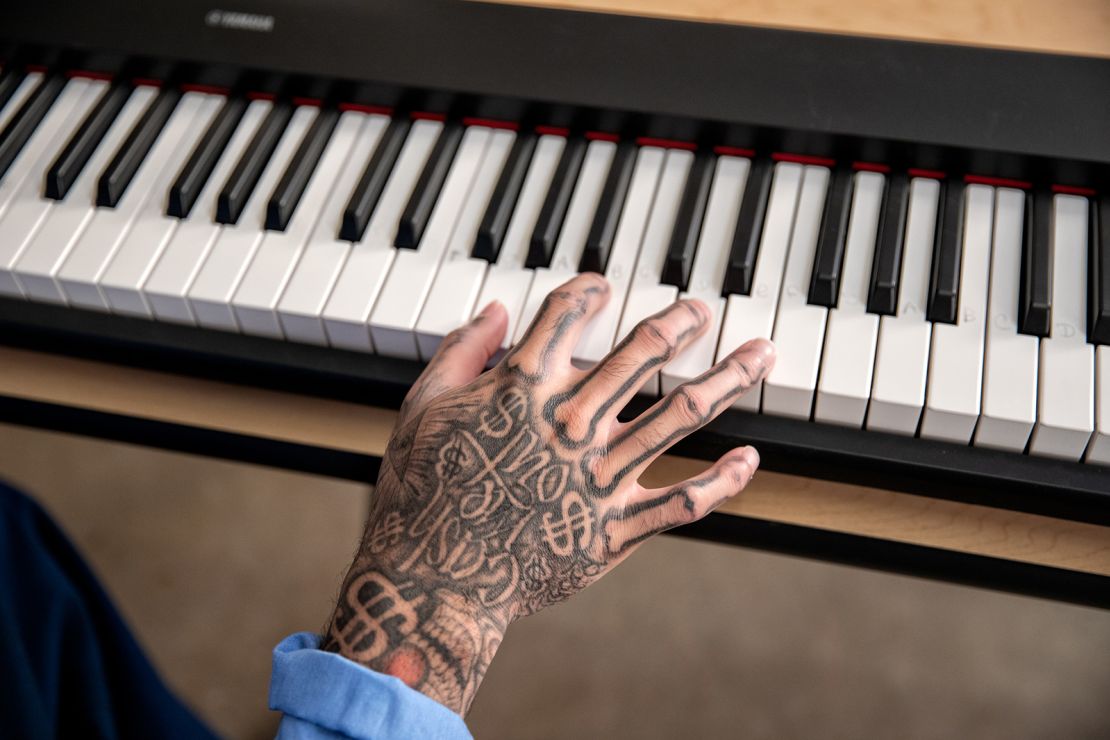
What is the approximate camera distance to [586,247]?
3.31 feet

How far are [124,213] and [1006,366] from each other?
87cm

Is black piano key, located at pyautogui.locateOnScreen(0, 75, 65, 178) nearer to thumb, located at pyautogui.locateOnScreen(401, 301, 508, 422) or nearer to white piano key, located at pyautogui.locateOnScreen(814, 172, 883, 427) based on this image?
thumb, located at pyautogui.locateOnScreen(401, 301, 508, 422)

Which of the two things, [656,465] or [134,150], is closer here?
[656,465]

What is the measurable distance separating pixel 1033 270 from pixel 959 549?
260mm

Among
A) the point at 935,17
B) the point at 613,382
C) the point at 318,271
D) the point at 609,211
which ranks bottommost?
the point at 613,382

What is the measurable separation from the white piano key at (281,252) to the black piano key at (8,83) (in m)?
0.41

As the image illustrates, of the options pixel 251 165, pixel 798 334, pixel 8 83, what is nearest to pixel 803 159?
pixel 798 334

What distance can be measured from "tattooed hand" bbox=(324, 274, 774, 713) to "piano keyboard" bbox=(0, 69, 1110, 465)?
0.20 feet

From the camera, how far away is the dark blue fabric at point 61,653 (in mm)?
964

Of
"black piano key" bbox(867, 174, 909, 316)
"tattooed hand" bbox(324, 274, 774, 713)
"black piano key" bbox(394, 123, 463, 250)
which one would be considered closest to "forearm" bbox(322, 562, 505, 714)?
"tattooed hand" bbox(324, 274, 774, 713)

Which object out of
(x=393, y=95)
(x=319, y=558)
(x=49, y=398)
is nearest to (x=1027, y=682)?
(x=319, y=558)

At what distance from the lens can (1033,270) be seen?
95 cm

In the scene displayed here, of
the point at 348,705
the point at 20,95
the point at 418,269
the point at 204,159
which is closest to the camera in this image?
the point at 348,705

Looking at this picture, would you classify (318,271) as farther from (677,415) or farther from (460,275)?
(677,415)
